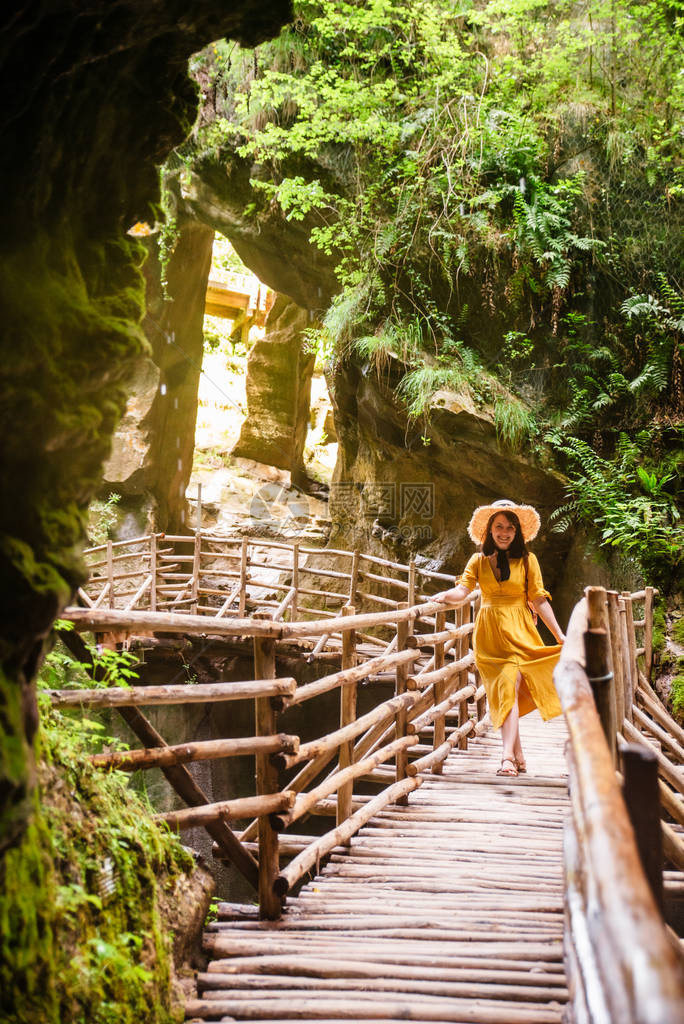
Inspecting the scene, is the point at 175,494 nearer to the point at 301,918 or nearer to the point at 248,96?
the point at 248,96

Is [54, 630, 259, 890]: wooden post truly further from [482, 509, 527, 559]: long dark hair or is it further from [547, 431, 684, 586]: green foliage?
[547, 431, 684, 586]: green foliage

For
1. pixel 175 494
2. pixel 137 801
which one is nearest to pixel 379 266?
pixel 175 494

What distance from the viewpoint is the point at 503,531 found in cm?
449

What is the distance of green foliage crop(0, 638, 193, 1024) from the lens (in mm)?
1618

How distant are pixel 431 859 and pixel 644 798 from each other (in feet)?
8.07

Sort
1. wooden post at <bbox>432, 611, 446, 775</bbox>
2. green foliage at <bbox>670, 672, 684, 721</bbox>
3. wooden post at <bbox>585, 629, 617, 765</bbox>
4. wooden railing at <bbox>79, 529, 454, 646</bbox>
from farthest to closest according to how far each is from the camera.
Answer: wooden railing at <bbox>79, 529, 454, 646</bbox>, green foliage at <bbox>670, 672, 684, 721</bbox>, wooden post at <bbox>432, 611, 446, 775</bbox>, wooden post at <bbox>585, 629, 617, 765</bbox>

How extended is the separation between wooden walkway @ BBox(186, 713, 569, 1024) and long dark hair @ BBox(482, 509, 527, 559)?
158cm

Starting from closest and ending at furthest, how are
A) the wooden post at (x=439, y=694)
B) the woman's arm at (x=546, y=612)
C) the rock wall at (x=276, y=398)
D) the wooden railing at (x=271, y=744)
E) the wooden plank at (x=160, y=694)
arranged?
the wooden plank at (x=160, y=694) < the wooden railing at (x=271, y=744) < the woman's arm at (x=546, y=612) < the wooden post at (x=439, y=694) < the rock wall at (x=276, y=398)

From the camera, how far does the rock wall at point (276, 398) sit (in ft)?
62.4

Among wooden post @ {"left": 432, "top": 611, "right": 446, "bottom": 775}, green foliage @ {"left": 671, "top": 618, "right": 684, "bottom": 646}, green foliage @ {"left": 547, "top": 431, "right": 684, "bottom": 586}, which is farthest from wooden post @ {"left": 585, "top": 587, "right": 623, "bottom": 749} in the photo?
green foliage @ {"left": 547, "top": 431, "right": 684, "bottom": 586}

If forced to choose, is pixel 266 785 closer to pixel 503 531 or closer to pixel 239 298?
pixel 503 531

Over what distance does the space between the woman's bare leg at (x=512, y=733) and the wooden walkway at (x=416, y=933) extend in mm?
566

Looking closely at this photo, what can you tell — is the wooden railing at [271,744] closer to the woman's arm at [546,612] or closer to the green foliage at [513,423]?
the woman's arm at [546,612]

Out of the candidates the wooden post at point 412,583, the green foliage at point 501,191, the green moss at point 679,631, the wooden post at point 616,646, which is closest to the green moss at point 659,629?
the green moss at point 679,631
